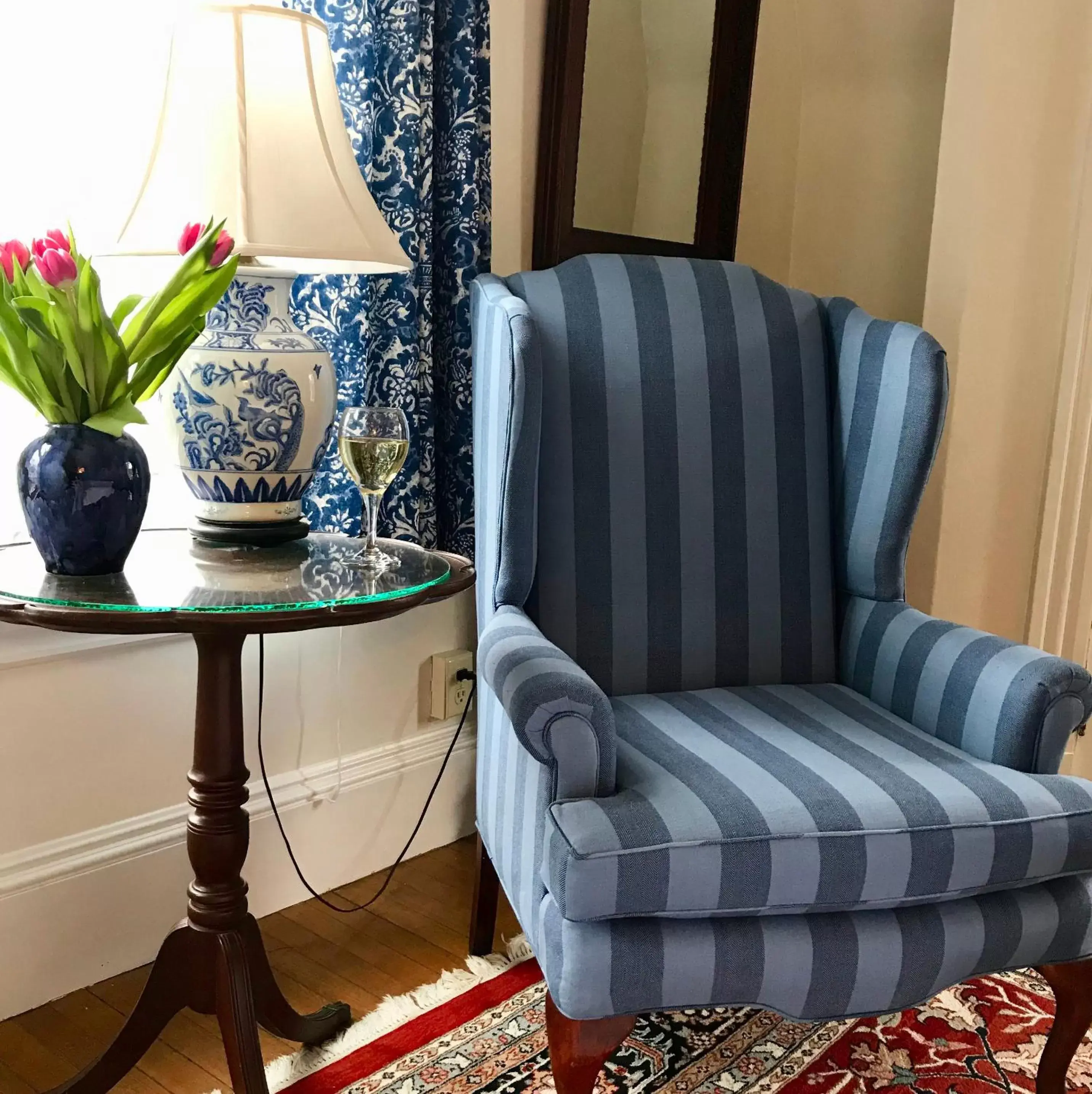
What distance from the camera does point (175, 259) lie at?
150 centimetres

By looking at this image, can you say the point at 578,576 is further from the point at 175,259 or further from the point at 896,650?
the point at 175,259

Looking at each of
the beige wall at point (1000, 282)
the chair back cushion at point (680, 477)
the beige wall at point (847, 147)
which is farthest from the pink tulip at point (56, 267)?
the beige wall at point (847, 147)

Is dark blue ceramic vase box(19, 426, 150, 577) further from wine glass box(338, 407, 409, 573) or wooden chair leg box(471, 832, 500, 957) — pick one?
wooden chair leg box(471, 832, 500, 957)

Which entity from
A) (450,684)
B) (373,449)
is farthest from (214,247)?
(450,684)

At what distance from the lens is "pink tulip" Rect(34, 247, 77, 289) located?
1.06 meters

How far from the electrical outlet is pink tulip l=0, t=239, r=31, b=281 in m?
0.97

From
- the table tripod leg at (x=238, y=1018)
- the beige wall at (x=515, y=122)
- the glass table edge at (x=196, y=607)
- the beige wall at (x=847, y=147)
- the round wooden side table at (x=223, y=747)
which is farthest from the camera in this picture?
the beige wall at (x=847, y=147)

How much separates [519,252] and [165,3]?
658mm

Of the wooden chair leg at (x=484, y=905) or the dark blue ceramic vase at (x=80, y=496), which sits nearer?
the dark blue ceramic vase at (x=80, y=496)

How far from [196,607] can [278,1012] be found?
0.62 m

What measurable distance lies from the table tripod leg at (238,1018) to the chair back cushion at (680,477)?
0.56 meters

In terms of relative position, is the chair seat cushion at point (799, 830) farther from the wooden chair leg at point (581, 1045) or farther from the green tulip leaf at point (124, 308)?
the green tulip leaf at point (124, 308)

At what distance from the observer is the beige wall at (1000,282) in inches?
79.0

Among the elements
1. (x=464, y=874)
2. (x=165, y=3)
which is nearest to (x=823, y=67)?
(x=165, y=3)
